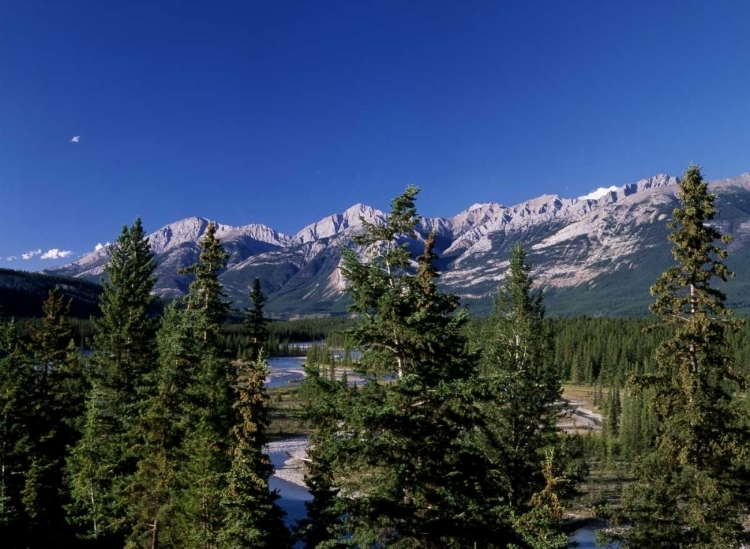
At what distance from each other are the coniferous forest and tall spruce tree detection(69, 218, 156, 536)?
0.11 m

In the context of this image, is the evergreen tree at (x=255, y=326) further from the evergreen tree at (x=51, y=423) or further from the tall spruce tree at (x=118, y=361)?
the evergreen tree at (x=51, y=423)

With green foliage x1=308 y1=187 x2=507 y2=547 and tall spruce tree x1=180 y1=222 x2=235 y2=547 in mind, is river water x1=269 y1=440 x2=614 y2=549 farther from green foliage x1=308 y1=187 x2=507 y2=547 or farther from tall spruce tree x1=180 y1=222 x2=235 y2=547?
green foliage x1=308 y1=187 x2=507 y2=547

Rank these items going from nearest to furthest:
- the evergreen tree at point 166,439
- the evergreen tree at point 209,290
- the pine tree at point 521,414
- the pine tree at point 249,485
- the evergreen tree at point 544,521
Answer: the evergreen tree at point 544,521 < the pine tree at point 249,485 < the evergreen tree at point 166,439 < the pine tree at point 521,414 < the evergreen tree at point 209,290

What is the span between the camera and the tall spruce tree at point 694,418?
1797 centimetres

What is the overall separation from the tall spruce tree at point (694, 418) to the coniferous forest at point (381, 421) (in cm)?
7

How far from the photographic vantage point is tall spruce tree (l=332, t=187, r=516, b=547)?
1370 centimetres

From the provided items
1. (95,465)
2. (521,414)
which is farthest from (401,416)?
(95,465)

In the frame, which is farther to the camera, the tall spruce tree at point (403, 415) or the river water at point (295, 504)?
the river water at point (295, 504)

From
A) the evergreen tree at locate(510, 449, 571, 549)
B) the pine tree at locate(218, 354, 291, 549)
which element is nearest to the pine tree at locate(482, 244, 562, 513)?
the evergreen tree at locate(510, 449, 571, 549)

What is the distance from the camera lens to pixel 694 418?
1791cm

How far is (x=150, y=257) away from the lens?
A: 102ft

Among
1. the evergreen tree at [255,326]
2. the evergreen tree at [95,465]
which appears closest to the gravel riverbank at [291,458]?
the evergreen tree at [255,326]

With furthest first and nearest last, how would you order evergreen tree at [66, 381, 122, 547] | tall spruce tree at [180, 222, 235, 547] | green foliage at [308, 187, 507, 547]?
1. evergreen tree at [66, 381, 122, 547]
2. tall spruce tree at [180, 222, 235, 547]
3. green foliage at [308, 187, 507, 547]

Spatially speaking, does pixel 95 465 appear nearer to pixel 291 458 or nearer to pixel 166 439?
pixel 166 439
